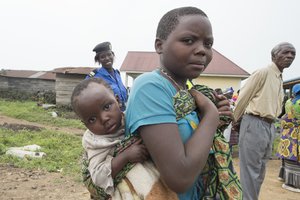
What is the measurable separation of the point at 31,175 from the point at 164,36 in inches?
195

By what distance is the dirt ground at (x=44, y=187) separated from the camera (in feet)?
15.1

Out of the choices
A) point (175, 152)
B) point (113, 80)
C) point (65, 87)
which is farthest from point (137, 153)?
point (65, 87)

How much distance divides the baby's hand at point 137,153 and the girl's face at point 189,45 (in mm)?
321

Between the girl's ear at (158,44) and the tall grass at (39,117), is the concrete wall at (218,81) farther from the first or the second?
the girl's ear at (158,44)

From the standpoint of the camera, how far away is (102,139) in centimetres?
125

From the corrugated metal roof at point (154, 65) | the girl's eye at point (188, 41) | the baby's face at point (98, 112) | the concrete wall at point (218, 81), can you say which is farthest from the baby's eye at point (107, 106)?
the concrete wall at point (218, 81)

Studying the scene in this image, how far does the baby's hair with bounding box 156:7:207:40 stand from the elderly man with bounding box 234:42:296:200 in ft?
9.24

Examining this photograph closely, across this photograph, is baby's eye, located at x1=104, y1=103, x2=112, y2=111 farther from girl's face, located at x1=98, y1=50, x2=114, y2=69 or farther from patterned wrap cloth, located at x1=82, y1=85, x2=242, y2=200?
girl's face, located at x1=98, y1=50, x2=114, y2=69

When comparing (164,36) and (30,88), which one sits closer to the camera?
(164,36)

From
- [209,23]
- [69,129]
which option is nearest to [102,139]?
[209,23]

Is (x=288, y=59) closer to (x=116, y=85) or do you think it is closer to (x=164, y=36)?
(x=116, y=85)

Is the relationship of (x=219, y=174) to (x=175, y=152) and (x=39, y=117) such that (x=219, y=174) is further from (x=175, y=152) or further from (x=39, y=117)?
(x=39, y=117)

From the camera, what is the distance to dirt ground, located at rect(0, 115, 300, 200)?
4.60 meters

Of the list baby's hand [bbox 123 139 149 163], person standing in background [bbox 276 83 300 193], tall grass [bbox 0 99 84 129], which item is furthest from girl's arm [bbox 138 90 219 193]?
tall grass [bbox 0 99 84 129]
